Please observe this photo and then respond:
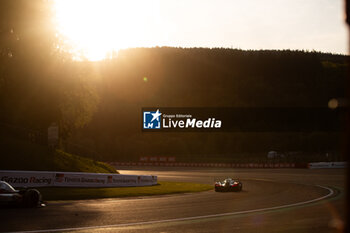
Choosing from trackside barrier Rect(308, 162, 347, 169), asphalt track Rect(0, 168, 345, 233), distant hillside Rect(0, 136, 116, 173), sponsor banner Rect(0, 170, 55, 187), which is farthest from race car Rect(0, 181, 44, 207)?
trackside barrier Rect(308, 162, 347, 169)

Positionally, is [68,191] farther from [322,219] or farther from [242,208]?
[322,219]

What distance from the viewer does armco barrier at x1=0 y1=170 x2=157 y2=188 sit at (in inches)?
1050

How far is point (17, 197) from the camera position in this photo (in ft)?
60.5

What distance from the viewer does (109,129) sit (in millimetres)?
152375

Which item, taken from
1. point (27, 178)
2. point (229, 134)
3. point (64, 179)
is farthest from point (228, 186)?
point (229, 134)

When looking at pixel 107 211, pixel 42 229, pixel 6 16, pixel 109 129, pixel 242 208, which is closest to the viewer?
pixel 42 229

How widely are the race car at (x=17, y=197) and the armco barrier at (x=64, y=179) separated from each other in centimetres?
788

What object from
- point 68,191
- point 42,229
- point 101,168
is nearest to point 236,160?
point 101,168

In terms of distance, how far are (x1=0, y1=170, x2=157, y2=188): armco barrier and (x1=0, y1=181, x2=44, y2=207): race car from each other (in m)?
7.88

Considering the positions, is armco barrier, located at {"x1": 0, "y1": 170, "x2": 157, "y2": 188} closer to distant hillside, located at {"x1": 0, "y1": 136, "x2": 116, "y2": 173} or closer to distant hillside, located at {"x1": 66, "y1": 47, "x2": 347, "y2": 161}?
distant hillside, located at {"x1": 0, "y1": 136, "x2": 116, "y2": 173}

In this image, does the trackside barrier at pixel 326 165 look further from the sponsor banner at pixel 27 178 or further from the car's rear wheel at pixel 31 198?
the car's rear wheel at pixel 31 198

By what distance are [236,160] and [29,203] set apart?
218ft

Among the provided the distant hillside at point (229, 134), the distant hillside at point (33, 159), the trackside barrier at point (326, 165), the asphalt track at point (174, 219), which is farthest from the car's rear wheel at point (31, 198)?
the trackside barrier at point (326, 165)

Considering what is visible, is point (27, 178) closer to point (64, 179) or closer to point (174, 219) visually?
point (64, 179)
